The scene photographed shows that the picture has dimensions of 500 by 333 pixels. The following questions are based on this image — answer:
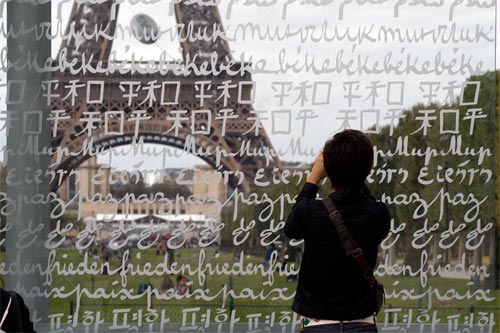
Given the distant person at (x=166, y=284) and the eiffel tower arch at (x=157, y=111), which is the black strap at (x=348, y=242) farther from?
the distant person at (x=166, y=284)

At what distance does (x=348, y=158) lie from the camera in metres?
4.02

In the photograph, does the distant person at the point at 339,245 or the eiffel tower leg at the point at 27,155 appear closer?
the distant person at the point at 339,245

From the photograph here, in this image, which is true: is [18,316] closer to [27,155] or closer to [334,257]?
[334,257]

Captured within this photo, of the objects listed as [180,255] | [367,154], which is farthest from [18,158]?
[367,154]

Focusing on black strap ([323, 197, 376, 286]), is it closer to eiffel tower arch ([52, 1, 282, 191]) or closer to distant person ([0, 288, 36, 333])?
distant person ([0, 288, 36, 333])

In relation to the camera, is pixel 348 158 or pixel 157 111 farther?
pixel 157 111

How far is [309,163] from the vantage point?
6641 millimetres

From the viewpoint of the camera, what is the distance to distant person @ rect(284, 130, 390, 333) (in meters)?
3.99

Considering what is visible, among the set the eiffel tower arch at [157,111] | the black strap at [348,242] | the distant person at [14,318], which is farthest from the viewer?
the eiffel tower arch at [157,111]

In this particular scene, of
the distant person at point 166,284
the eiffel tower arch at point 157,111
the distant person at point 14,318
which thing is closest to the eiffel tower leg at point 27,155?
the eiffel tower arch at point 157,111

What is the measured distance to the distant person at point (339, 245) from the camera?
3.99 metres

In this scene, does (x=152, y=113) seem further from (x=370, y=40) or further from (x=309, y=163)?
(x=370, y=40)

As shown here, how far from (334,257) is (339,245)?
53 millimetres

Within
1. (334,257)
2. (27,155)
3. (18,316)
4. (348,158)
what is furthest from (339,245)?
(27,155)
